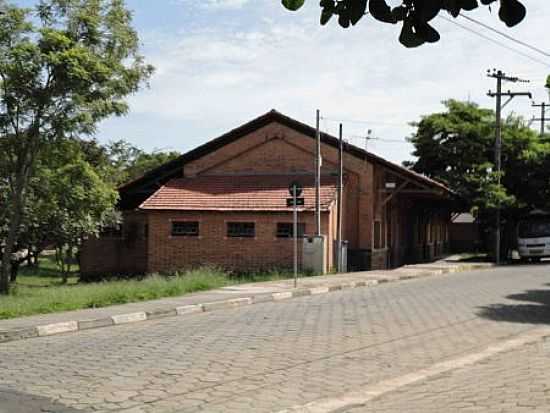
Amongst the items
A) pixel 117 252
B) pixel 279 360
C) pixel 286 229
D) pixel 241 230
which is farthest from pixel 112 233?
pixel 279 360

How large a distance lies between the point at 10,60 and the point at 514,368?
53.9 feet

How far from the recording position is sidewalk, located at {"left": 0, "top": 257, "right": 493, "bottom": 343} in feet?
41.1

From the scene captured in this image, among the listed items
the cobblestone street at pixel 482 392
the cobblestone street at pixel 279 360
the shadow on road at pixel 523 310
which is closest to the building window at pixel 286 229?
the shadow on road at pixel 523 310

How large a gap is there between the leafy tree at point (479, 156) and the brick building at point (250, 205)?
4357mm

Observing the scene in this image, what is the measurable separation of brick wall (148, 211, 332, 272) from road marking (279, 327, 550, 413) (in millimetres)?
15896

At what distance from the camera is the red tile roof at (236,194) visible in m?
27.6

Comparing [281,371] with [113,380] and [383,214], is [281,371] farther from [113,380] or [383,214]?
[383,214]

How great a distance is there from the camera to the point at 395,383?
323 inches

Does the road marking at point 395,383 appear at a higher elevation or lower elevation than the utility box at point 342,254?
lower

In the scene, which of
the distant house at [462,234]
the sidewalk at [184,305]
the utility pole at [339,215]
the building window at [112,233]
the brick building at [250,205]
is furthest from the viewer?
the distant house at [462,234]

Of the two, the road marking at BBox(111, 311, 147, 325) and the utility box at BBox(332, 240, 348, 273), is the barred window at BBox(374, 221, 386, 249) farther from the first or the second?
the road marking at BBox(111, 311, 147, 325)

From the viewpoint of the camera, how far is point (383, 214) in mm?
31719

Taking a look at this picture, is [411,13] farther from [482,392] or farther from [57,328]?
[57,328]

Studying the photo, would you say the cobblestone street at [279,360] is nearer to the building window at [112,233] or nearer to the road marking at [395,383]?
the road marking at [395,383]
